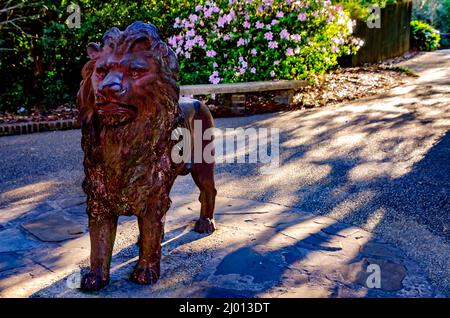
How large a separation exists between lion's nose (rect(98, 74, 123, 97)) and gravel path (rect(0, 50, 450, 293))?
7.61ft

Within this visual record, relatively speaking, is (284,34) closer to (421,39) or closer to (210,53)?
(210,53)

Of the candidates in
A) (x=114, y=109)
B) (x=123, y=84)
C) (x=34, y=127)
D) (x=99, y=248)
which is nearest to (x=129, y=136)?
(x=114, y=109)

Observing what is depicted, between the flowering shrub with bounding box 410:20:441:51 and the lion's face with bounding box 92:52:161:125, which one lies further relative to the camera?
the flowering shrub with bounding box 410:20:441:51

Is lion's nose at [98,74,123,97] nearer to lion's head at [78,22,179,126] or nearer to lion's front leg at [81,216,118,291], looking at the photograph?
lion's head at [78,22,179,126]

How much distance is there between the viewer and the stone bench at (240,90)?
28.7ft

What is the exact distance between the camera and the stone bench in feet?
28.7

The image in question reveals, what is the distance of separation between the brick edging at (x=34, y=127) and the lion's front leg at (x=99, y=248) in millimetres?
5216

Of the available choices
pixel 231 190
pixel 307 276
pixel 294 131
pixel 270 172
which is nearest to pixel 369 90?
pixel 294 131

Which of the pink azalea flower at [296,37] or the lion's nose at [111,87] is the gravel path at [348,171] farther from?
the lion's nose at [111,87]

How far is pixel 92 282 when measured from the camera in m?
3.18

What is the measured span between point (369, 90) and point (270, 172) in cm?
539

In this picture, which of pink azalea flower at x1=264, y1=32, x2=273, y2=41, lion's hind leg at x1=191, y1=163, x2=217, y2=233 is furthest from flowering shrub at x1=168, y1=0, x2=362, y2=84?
lion's hind leg at x1=191, y1=163, x2=217, y2=233

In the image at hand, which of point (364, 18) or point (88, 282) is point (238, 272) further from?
point (364, 18)
